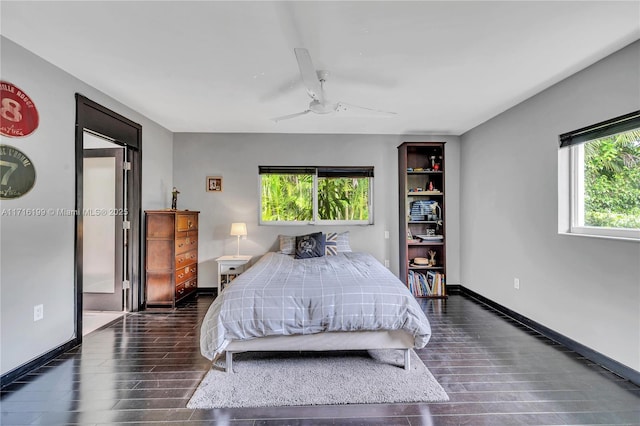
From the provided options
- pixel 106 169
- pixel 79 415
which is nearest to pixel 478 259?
pixel 79 415

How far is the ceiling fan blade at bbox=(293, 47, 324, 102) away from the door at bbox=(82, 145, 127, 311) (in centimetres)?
270

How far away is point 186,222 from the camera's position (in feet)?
13.0

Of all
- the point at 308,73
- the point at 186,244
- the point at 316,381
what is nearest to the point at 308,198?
the point at 186,244

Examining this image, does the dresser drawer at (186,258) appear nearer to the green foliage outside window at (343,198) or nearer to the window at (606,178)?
the green foliage outside window at (343,198)

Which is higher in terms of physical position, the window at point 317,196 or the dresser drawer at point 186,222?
the window at point 317,196

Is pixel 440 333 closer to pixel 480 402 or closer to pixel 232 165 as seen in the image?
pixel 480 402

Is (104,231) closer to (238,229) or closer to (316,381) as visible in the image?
(238,229)

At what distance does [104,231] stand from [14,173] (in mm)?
1659

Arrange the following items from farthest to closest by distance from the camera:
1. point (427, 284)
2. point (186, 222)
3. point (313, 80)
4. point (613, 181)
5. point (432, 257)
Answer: point (432, 257), point (427, 284), point (186, 222), point (613, 181), point (313, 80)

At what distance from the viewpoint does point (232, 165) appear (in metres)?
4.48

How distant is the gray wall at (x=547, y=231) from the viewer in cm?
218

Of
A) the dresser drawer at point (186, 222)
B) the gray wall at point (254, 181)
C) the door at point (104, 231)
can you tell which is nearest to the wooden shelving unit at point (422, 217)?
the gray wall at point (254, 181)

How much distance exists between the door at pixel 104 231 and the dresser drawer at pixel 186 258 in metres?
0.61

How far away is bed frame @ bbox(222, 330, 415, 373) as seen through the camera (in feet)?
7.18
